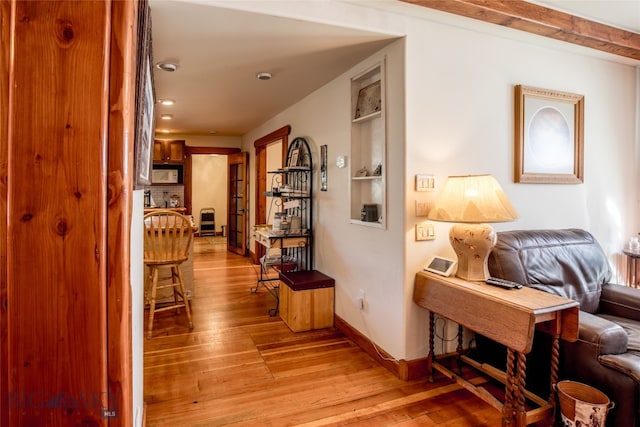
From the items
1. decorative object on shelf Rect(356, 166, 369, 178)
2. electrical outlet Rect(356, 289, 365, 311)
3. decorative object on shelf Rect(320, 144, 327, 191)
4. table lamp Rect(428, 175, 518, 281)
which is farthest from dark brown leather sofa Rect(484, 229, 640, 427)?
decorative object on shelf Rect(320, 144, 327, 191)

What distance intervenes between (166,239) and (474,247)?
261 centimetres

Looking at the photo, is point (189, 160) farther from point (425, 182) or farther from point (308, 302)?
point (425, 182)

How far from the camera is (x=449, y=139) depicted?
2580 mm

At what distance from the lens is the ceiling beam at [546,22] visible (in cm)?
222

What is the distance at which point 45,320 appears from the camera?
2.55ft

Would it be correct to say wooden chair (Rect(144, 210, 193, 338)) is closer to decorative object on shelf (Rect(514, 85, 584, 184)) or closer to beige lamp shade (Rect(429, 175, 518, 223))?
beige lamp shade (Rect(429, 175, 518, 223))

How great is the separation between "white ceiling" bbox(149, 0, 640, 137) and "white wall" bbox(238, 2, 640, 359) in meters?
0.15

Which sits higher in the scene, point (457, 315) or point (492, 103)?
point (492, 103)

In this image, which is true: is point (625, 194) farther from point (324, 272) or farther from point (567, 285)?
point (324, 272)

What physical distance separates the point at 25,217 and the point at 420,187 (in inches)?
84.3

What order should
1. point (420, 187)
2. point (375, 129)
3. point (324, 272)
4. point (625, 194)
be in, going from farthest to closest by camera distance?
point (324, 272)
point (625, 194)
point (375, 129)
point (420, 187)

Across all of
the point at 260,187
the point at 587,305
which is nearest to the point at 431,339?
the point at 587,305

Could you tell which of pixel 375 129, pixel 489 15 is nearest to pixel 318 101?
pixel 375 129

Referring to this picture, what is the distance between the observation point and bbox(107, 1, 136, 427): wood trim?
32.3 inches
